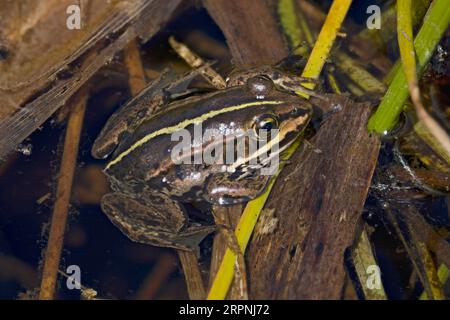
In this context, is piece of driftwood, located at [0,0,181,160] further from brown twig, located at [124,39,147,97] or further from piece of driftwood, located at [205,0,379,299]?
piece of driftwood, located at [205,0,379,299]

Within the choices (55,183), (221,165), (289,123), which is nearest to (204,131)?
Result: (221,165)

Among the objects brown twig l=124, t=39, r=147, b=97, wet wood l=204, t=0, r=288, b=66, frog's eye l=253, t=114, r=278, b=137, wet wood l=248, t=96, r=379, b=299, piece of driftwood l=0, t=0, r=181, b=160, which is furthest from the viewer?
brown twig l=124, t=39, r=147, b=97

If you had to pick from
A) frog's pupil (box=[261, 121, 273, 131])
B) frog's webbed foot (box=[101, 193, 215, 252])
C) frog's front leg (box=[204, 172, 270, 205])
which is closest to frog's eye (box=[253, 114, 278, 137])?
frog's pupil (box=[261, 121, 273, 131])

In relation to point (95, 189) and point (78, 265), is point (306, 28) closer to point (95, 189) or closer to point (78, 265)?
point (95, 189)

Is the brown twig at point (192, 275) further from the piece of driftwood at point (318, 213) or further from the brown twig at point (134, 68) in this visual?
the brown twig at point (134, 68)

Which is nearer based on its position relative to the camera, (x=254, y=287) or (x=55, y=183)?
(x=254, y=287)
